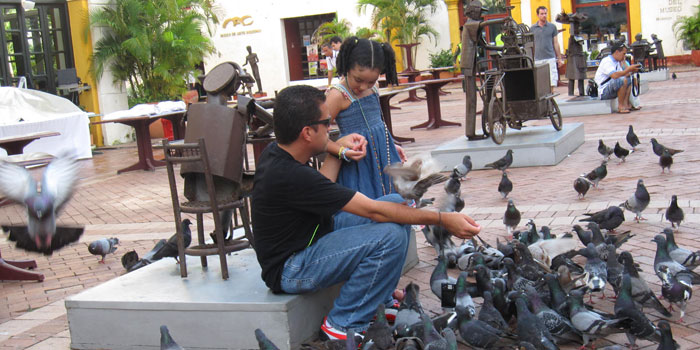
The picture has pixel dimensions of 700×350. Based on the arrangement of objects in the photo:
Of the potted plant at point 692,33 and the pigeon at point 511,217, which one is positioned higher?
the potted plant at point 692,33

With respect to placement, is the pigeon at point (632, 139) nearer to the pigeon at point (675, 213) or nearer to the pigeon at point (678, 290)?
the pigeon at point (675, 213)

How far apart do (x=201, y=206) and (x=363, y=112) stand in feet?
3.93

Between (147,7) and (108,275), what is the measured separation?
546 inches

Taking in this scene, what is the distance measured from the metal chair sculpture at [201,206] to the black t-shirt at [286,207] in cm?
55

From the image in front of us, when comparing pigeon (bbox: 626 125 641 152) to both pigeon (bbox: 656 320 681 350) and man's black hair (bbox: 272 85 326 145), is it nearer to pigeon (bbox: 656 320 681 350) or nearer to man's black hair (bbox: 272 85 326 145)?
pigeon (bbox: 656 320 681 350)

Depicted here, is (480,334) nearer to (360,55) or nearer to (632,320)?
(632,320)

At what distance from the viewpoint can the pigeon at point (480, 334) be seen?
402 centimetres

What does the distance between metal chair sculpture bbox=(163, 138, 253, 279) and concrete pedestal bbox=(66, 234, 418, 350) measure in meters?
0.17

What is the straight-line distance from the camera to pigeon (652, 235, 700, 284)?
15.0ft

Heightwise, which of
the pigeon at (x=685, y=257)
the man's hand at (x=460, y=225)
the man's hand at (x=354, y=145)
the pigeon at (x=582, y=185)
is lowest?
the pigeon at (x=685, y=257)

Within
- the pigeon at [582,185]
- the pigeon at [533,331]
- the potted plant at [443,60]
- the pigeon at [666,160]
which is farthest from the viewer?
the potted plant at [443,60]

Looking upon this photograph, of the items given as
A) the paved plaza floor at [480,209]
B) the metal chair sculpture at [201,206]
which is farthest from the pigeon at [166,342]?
the paved plaza floor at [480,209]

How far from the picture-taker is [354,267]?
4137 millimetres

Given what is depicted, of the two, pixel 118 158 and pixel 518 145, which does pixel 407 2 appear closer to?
pixel 118 158
